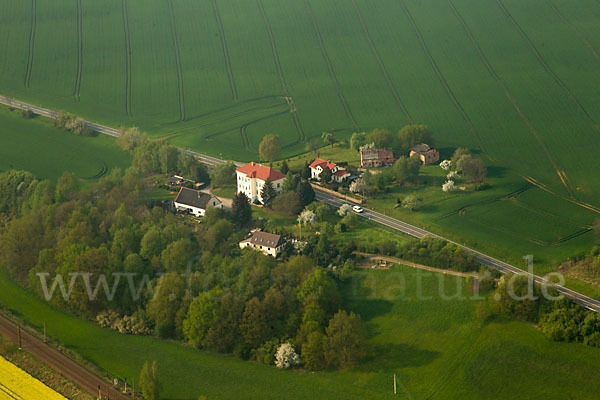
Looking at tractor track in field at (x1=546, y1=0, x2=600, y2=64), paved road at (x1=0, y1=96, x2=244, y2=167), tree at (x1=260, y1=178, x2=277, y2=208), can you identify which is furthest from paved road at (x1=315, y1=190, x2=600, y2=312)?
tractor track in field at (x1=546, y1=0, x2=600, y2=64)

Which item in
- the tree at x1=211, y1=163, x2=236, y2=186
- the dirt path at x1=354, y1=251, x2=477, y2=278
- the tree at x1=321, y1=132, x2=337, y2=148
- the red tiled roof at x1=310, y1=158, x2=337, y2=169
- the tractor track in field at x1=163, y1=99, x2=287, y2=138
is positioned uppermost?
the tractor track in field at x1=163, y1=99, x2=287, y2=138

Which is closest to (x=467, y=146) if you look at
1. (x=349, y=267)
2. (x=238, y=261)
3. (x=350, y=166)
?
(x=350, y=166)

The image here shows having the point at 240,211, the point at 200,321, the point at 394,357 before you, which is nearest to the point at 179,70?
the point at 240,211

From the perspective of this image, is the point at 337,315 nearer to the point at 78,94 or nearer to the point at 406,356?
the point at 406,356

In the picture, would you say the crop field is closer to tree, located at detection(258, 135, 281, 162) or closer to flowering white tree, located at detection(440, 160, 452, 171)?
tree, located at detection(258, 135, 281, 162)

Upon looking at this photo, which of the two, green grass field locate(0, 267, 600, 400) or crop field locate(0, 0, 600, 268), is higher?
crop field locate(0, 0, 600, 268)

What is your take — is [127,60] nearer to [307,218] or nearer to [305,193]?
[305,193]
